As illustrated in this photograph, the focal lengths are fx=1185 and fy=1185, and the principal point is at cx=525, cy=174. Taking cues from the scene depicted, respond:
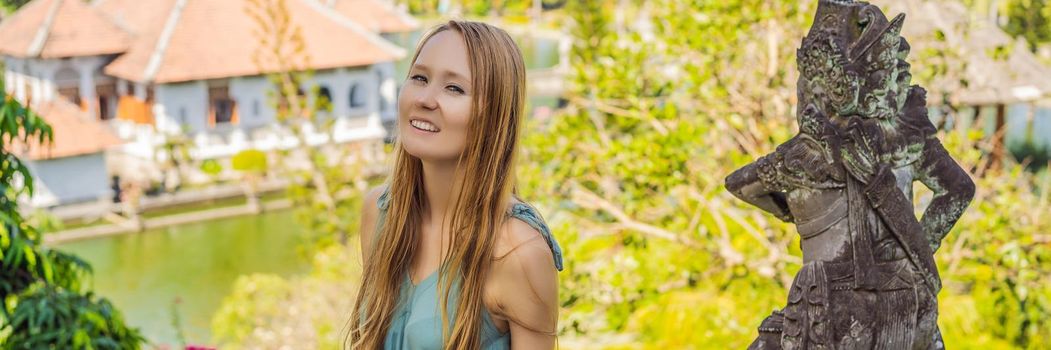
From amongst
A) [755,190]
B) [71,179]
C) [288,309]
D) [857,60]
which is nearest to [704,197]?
[755,190]

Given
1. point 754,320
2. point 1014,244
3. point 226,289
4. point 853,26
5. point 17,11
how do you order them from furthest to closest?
point 17,11, point 226,289, point 754,320, point 1014,244, point 853,26

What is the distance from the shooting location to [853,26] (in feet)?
6.13

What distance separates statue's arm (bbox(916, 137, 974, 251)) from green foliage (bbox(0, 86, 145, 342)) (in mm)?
2414

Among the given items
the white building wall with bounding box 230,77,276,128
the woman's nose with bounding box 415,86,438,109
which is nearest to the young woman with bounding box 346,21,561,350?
the woman's nose with bounding box 415,86,438,109

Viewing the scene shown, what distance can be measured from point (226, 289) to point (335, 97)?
21.5ft

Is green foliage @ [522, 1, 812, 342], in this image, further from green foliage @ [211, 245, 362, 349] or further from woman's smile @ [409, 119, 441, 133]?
woman's smile @ [409, 119, 441, 133]

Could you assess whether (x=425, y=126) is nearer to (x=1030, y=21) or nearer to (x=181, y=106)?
(x=1030, y=21)

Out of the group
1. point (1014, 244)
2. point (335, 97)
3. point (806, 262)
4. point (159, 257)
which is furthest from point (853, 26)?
point (335, 97)

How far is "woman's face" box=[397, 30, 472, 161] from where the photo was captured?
1644 millimetres

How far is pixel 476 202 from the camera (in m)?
1.67

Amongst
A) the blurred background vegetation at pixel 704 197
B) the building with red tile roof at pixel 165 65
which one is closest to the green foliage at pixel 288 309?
the blurred background vegetation at pixel 704 197

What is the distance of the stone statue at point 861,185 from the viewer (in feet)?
6.12

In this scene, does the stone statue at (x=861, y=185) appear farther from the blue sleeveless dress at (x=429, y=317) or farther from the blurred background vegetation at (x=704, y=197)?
the blurred background vegetation at (x=704, y=197)

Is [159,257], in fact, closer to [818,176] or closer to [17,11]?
[17,11]
